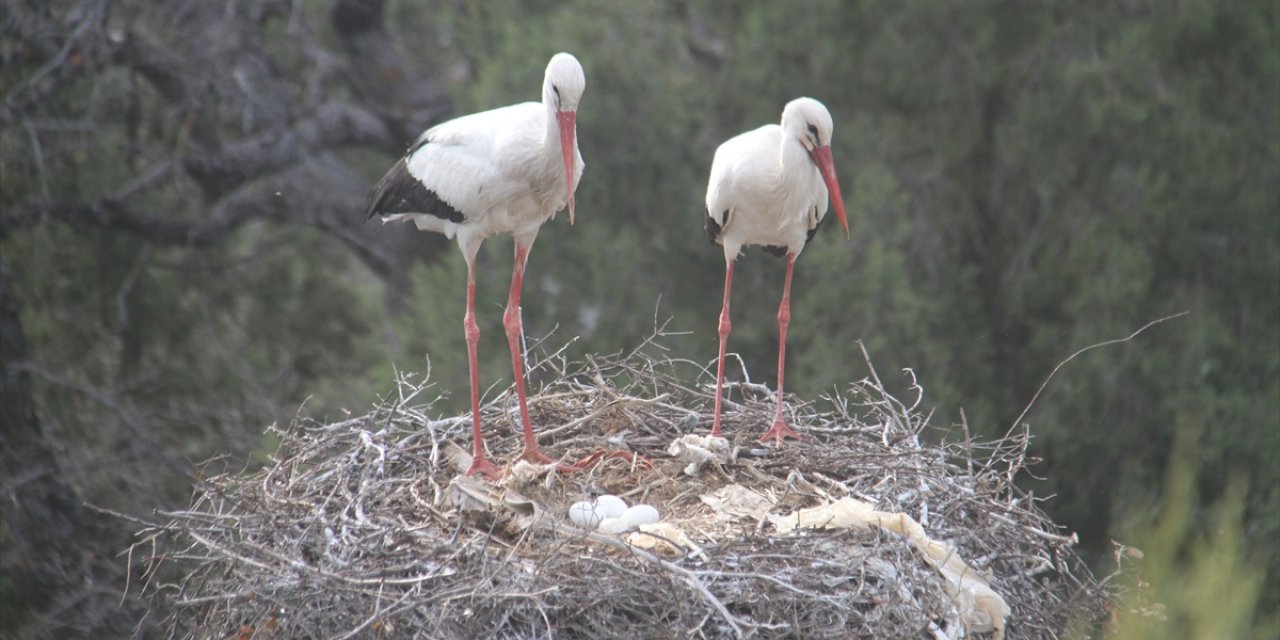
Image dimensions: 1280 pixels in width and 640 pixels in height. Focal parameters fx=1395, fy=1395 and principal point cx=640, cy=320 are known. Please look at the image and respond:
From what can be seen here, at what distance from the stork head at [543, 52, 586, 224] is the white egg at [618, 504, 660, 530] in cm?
122

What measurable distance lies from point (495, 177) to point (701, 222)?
247 inches

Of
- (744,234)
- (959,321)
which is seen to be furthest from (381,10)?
(744,234)

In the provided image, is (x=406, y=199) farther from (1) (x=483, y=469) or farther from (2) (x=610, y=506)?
(2) (x=610, y=506)

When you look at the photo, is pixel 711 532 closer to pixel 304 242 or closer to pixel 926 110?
pixel 926 110

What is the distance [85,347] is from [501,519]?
739 cm

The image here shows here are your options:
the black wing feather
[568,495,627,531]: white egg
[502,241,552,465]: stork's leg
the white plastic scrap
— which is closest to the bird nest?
the white plastic scrap

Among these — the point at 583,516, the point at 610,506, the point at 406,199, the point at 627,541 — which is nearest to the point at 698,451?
the point at 610,506

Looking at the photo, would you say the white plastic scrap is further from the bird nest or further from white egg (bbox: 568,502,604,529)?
white egg (bbox: 568,502,604,529)

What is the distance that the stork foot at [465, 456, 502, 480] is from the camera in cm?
592

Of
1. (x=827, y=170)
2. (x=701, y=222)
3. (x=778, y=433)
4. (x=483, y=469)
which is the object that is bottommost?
(x=701, y=222)

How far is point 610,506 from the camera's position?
217 inches

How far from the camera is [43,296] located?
36.3ft

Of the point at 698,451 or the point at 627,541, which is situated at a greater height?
the point at 627,541

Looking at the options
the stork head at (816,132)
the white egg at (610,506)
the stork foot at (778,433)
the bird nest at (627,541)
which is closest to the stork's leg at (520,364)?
the bird nest at (627,541)
